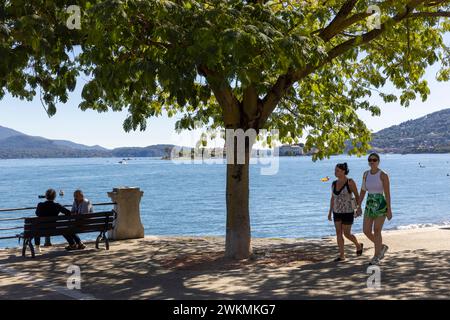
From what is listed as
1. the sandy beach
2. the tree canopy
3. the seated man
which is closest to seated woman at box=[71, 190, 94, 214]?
the seated man

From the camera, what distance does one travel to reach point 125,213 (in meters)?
13.5

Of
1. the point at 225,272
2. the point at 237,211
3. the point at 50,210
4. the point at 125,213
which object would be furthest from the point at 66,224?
the point at 225,272

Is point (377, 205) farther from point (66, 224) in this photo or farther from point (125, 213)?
point (125, 213)

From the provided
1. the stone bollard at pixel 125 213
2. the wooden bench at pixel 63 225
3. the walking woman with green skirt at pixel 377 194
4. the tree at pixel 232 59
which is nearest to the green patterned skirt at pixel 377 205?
the walking woman with green skirt at pixel 377 194

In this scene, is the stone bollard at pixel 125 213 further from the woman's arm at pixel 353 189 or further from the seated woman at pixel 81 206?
the woman's arm at pixel 353 189

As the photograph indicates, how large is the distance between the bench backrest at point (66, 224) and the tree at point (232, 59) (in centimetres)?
230

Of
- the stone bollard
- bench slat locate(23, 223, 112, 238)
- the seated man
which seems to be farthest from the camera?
the stone bollard

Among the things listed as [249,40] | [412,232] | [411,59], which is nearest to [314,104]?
[411,59]

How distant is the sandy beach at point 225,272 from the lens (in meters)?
7.75

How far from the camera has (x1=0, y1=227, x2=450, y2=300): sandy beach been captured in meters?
7.75

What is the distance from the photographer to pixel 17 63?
8180mm

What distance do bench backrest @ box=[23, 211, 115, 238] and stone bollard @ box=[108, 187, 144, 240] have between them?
46.0 inches

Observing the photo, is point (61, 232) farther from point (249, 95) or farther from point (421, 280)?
point (421, 280)

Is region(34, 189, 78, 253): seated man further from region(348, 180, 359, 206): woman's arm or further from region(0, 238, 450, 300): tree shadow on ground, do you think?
region(348, 180, 359, 206): woman's arm
